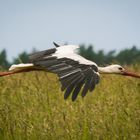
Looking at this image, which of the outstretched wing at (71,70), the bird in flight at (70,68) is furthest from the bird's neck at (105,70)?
the outstretched wing at (71,70)

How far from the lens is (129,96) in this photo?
554 cm

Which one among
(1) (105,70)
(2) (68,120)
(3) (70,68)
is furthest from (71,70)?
(1) (105,70)

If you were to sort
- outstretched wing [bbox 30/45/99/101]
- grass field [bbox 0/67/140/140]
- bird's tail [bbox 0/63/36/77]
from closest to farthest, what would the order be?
1. outstretched wing [bbox 30/45/99/101]
2. grass field [bbox 0/67/140/140]
3. bird's tail [bbox 0/63/36/77]

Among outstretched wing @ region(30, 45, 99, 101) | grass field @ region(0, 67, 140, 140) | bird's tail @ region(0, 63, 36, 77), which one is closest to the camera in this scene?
outstretched wing @ region(30, 45, 99, 101)

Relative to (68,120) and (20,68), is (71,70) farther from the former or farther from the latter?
(20,68)

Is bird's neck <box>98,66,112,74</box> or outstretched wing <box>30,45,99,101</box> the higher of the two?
outstretched wing <box>30,45,99,101</box>

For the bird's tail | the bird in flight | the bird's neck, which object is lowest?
the bird's neck

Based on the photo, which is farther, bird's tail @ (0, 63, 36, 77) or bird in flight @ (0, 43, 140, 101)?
bird's tail @ (0, 63, 36, 77)

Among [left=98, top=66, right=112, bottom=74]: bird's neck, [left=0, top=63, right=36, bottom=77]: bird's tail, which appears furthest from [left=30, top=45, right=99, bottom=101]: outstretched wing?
[left=98, top=66, right=112, bottom=74]: bird's neck

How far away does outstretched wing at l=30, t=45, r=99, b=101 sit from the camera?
4426 mm

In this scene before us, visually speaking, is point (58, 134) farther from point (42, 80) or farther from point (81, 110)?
point (42, 80)

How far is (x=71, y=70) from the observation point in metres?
4.81

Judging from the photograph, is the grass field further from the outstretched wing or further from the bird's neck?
the bird's neck

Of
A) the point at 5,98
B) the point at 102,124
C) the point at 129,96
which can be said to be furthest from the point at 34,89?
the point at 102,124
